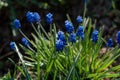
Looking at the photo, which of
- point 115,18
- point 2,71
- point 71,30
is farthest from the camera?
point 115,18

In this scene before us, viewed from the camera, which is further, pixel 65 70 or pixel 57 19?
pixel 57 19

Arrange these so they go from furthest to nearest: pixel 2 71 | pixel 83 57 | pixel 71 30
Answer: pixel 2 71, pixel 83 57, pixel 71 30

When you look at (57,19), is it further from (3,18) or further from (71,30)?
(71,30)

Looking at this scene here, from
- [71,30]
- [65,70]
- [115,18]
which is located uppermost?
[115,18]

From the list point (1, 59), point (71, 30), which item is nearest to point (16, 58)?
point (1, 59)

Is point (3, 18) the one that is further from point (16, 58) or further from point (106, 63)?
point (106, 63)

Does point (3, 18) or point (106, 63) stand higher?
point (3, 18)
